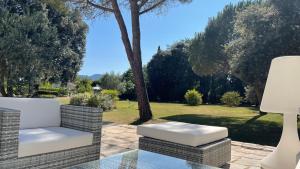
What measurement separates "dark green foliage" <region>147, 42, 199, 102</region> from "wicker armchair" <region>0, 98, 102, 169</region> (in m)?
17.2

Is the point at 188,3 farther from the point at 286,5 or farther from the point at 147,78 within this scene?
the point at 147,78

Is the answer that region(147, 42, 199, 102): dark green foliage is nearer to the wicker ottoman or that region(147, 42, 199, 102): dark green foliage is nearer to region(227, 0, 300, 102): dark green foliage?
region(227, 0, 300, 102): dark green foliage

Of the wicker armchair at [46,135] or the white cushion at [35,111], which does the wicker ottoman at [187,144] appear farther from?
the white cushion at [35,111]

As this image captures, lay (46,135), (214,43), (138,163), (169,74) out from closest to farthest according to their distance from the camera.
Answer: (138,163)
(46,135)
(214,43)
(169,74)

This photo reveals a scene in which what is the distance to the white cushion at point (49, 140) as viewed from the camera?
2290 mm

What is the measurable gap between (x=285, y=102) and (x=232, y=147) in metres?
2.71

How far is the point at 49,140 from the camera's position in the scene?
7.99 feet

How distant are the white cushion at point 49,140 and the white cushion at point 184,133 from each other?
2.44ft

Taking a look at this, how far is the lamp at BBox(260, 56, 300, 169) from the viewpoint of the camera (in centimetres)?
186

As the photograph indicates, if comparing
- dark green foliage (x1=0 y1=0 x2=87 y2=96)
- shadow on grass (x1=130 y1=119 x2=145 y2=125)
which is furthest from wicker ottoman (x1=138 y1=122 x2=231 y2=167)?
dark green foliage (x1=0 y1=0 x2=87 y2=96)

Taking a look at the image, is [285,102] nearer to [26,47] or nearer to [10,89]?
[26,47]

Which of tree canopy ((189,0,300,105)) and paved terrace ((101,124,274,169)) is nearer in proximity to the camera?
paved terrace ((101,124,274,169))

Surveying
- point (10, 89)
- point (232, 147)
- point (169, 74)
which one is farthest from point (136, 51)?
point (169, 74)

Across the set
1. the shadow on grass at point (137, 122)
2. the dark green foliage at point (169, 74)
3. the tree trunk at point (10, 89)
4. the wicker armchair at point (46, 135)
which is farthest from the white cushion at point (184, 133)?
the dark green foliage at point (169, 74)
